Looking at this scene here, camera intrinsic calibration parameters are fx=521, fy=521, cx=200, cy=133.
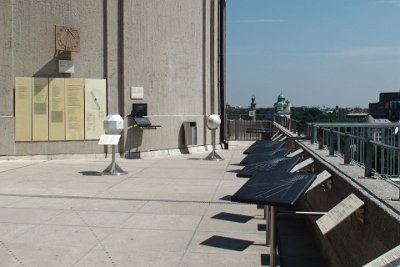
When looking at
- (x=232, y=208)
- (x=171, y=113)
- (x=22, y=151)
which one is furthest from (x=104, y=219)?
(x=171, y=113)

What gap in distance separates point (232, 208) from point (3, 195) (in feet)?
14.9

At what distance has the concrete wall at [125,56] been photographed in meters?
15.9

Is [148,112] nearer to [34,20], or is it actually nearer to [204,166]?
[204,166]

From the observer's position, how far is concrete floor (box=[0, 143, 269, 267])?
624cm

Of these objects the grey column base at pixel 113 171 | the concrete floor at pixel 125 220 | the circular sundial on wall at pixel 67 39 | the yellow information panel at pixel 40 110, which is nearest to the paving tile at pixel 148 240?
the concrete floor at pixel 125 220

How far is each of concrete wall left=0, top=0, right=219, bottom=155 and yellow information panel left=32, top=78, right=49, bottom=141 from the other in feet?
0.78

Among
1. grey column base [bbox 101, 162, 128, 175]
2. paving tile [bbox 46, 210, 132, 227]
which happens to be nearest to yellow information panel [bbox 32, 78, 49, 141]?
grey column base [bbox 101, 162, 128, 175]

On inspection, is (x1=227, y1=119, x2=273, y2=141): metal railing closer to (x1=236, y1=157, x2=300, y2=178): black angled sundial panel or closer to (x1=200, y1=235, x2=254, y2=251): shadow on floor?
(x1=236, y1=157, x2=300, y2=178): black angled sundial panel

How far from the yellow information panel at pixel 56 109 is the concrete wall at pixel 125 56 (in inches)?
10.1

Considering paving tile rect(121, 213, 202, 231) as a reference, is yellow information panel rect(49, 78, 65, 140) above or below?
above

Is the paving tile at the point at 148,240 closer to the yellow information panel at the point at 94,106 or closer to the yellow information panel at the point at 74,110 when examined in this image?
the yellow information panel at the point at 74,110

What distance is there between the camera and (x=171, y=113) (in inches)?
756

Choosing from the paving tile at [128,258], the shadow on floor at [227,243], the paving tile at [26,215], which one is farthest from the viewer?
the paving tile at [26,215]

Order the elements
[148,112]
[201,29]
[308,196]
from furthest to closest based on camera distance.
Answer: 1. [201,29]
2. [148,112]
3. [308,196]
